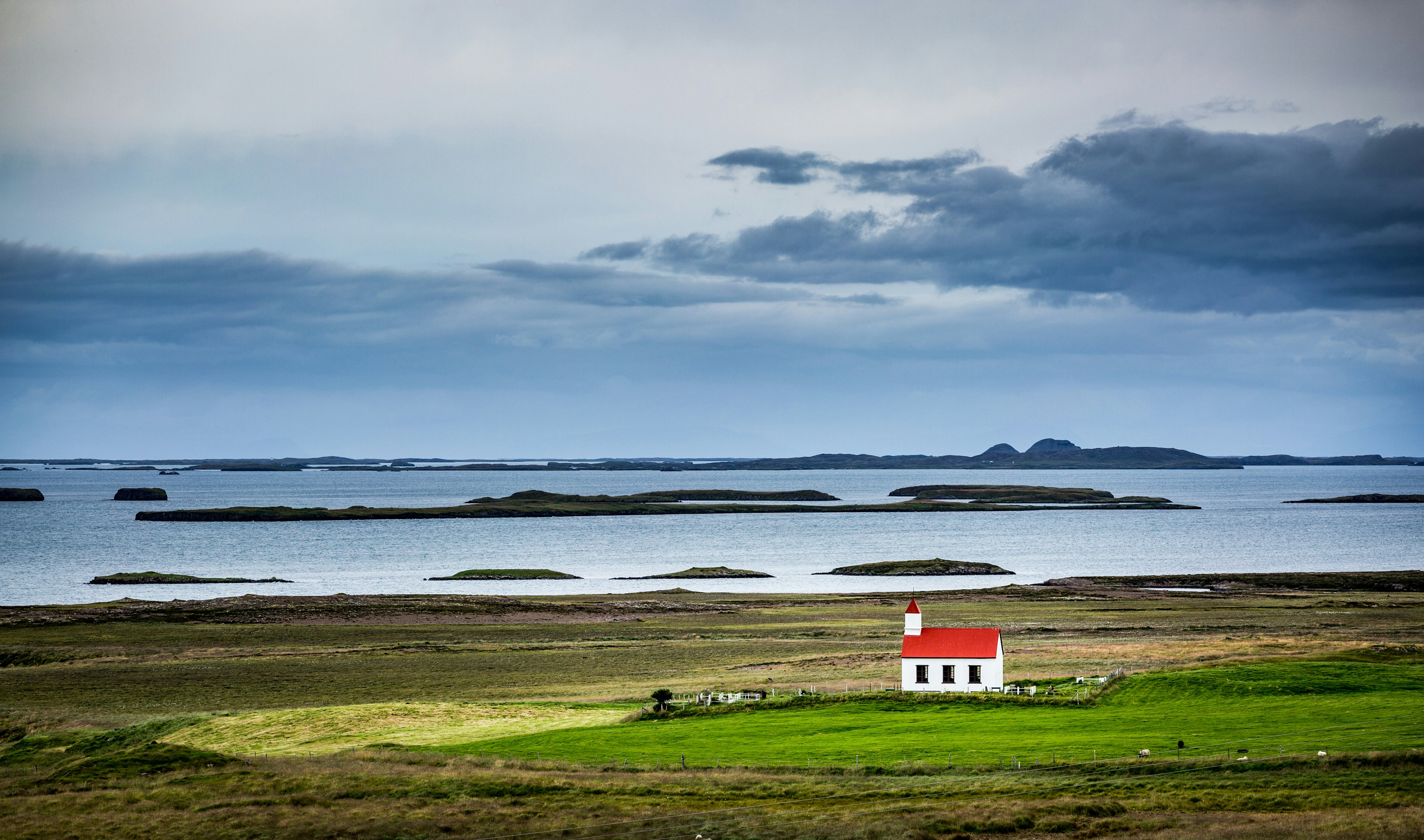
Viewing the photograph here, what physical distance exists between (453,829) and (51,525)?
623 ft

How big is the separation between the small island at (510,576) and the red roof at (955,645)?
2961 inches

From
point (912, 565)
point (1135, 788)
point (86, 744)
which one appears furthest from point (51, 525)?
point (1135, 788)

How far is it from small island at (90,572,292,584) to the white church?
271 feet

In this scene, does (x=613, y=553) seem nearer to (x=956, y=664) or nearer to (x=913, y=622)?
(x=913, y=622)

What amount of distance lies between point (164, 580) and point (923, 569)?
78.3 m

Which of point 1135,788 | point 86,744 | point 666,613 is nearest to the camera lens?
point 1135,788

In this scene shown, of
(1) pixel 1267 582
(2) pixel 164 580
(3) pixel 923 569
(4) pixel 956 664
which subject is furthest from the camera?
(3) pixel 923 569

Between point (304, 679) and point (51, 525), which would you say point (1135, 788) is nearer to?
point (304, 679)

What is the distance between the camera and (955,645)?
50.6 meters

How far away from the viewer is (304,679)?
60.2 m

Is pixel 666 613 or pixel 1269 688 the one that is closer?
pixel 1269 688

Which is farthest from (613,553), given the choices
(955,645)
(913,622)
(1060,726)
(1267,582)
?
(1060,726)

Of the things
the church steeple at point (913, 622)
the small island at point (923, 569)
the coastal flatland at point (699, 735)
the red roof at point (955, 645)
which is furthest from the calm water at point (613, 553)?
the red roof at point (955, 645)

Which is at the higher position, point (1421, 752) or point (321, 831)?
point (1421, 752)
